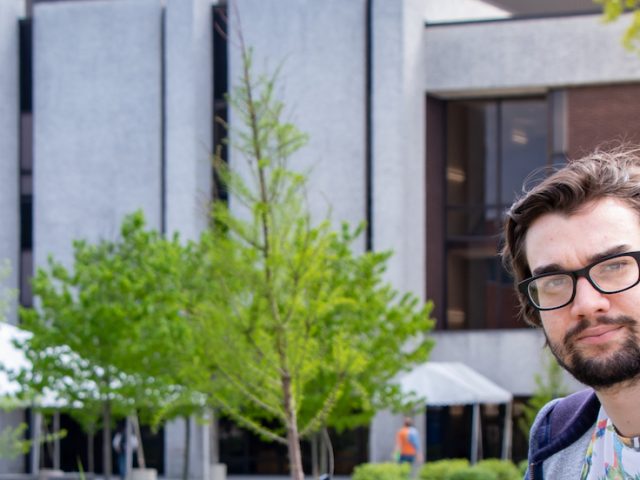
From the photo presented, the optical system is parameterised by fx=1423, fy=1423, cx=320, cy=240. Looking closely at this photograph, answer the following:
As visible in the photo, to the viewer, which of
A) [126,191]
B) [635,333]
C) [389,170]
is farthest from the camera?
[126,191]

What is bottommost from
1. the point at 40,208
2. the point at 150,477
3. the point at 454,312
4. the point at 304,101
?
the point at 150,477

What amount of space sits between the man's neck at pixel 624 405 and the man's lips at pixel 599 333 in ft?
0.25

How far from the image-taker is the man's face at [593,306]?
2.16 m

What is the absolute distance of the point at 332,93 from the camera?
35156mm

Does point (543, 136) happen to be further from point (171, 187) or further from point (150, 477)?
point (150, 477)

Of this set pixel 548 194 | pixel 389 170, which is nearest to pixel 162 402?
pixel 389 170

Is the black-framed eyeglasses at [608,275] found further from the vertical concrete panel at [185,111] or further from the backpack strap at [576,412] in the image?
the vertical concrete panel at [185,111]

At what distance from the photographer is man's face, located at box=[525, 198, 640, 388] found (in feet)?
7.10

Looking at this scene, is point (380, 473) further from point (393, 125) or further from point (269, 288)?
point (393, 125)

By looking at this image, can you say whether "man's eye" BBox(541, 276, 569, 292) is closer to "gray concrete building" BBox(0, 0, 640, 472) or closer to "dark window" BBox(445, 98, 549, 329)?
"gray concrete building" BBox(0, 0, 640, 472)

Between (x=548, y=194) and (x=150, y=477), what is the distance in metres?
24.7

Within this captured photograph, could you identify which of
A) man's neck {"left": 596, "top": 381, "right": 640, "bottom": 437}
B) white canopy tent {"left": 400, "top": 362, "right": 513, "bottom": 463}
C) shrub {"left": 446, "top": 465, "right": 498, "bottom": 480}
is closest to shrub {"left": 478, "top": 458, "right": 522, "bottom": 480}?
shrub {"left": 446, "top": 465, "right": 498, "bottom": 480}

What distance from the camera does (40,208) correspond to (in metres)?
37.9

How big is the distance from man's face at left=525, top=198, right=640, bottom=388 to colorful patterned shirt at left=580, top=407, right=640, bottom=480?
0.15 metres
